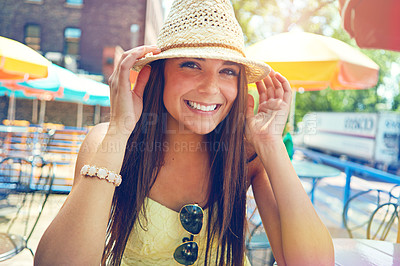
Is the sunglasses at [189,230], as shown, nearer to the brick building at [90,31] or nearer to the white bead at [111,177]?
the white bead at [111,177]

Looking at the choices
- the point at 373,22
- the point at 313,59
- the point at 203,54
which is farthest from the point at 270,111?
the point at 313,59

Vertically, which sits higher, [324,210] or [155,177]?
[155,177]

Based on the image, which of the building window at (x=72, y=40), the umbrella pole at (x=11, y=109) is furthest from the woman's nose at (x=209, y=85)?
the building window at (x=72, y=40)

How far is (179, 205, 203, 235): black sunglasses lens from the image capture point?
4.40 ft

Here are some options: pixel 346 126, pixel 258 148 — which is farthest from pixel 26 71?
pixel 346 126

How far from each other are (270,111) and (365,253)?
0.93 m

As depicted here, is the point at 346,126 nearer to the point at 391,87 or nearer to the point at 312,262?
the point at 391,87

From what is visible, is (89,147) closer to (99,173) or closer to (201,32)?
(99,173)

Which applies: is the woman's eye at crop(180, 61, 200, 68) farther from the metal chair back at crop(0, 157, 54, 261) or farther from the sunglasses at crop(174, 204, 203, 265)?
the metal chair back at crop(0, 157, 54, 261)

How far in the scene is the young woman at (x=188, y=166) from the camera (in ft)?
3.61

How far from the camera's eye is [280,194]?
4.17ft

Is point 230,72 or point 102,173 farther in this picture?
point 230,72

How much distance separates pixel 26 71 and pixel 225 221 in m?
3.93

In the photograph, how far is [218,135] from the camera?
1562mm
